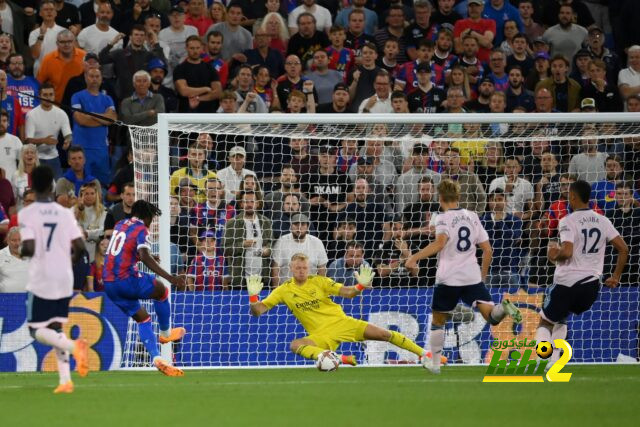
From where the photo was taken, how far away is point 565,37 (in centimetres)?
2070

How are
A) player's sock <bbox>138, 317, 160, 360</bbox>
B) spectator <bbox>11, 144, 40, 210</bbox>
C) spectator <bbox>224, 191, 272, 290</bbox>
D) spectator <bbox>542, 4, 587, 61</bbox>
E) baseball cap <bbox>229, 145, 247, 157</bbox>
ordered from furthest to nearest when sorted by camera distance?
1. spectator <bbox>542, 4, 587, 61</bbox>
2. spectator <bbox>11, 144, 40, 210</bbox>
3. baseball cap <bbox>229, 145, 247, 157</bbox>
4. spectator <bbox>224, 191, 272, 290</bbox>
5. player's sock <bbox>138, 317, 160, 360</bbox>

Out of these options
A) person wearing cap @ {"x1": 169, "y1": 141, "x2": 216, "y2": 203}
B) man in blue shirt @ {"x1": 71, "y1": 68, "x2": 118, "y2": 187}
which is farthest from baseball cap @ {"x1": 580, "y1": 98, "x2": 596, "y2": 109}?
man in blue shirt @ {"x1": 71, "y1": 68, "x2": 118, "y2": 187}

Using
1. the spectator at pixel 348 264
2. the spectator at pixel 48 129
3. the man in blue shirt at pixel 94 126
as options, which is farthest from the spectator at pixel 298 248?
the spectator at pixel 48 129

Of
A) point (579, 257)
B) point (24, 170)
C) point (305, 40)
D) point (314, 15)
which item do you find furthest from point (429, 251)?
point (314, 15)

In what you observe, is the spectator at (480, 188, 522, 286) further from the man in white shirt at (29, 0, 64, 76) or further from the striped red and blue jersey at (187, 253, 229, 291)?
the man in white shirt at (29, 0, 64, 76)

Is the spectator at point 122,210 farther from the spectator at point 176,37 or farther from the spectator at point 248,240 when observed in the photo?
the spectator at point 176,37

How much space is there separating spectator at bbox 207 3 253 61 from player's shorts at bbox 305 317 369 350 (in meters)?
7.44

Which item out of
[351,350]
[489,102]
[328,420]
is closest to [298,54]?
[489,102]

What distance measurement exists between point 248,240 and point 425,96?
4.68 meters

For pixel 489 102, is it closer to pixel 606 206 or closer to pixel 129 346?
pixel 606 206

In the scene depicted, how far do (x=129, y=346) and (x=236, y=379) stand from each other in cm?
313

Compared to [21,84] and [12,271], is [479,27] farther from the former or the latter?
[12,271]

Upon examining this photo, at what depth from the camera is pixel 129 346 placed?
14.9 meters

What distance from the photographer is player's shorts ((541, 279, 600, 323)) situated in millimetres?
12297
